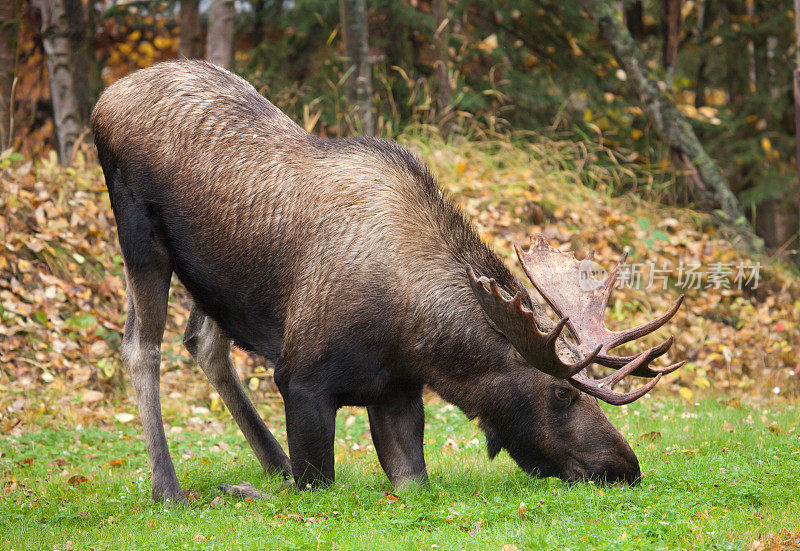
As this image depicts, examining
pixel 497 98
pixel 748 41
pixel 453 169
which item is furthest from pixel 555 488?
pixel 748 41

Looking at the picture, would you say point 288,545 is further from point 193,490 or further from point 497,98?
point 497,98

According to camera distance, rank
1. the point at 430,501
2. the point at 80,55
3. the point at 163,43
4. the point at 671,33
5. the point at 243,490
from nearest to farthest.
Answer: the point at 430,501
the point at 243,490
the point at 80,55
the point at 671,33
the point at 163,43

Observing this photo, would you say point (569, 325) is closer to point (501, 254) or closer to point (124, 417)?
point (124, 417)

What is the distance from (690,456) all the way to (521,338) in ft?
6.47

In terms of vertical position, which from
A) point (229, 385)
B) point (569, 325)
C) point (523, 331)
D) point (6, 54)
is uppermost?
point (6, 54)

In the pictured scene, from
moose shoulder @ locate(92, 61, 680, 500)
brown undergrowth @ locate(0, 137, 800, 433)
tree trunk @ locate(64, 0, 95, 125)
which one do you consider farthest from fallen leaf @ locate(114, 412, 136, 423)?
tree trunk @ locate(64, 0, 95, 125)

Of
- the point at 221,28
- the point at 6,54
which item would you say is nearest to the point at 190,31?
the point at 6,54

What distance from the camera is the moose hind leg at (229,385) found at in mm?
6238

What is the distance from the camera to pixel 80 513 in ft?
17.4

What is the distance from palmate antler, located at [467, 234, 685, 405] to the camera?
481 centimetres

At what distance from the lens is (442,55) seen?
1204 centimetres

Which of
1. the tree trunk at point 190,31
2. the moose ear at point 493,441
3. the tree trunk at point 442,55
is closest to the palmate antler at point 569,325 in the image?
the moose ear at point 493,441

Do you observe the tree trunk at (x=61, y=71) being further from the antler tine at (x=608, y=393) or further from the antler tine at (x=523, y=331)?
the antler tine at (x=608, y=393)

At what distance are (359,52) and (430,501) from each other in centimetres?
709
